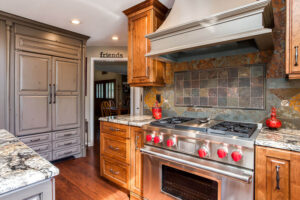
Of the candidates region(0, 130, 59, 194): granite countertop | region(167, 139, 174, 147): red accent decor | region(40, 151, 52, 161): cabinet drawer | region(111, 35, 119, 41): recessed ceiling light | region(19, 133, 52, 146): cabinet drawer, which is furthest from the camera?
region(111, 35, 119, 41): recessed ceiling light

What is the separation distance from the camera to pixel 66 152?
3.10 meters

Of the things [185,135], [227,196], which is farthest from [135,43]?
[227,196]

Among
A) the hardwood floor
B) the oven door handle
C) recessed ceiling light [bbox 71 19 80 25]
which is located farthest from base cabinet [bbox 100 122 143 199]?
recessed ceiling light [bbox 71 19 80 25]

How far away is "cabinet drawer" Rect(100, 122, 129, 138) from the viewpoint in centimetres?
198

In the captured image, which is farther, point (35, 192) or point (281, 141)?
point (281, 141)

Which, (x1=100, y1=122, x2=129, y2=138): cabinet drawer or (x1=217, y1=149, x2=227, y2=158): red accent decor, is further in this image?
(x1=100, y1=122, x2=129, y2=138): cabinet drawer

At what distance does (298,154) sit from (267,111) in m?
0.65

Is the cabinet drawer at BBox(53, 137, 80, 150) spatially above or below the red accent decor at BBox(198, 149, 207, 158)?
below

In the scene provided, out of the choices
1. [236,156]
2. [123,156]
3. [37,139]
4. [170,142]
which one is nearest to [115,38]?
[37,139]

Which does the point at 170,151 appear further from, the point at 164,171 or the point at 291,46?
the point at 291,46

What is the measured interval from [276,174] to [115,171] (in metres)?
1.66

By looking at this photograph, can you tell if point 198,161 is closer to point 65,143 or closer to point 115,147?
point 115,147

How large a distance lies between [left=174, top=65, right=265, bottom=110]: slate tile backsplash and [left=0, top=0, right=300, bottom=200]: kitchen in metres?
0.01

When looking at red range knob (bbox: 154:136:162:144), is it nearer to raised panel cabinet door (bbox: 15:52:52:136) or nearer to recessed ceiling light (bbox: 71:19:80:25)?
raised panel cabinet door (bbox: 15:52:52:136)
